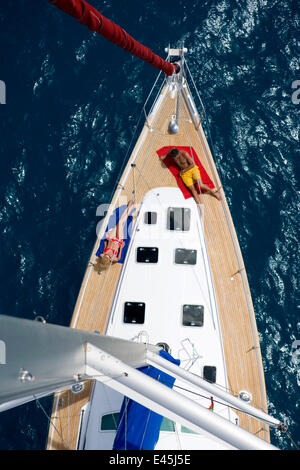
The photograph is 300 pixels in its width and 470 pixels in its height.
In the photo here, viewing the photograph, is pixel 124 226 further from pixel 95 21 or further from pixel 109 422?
pixel 95 21

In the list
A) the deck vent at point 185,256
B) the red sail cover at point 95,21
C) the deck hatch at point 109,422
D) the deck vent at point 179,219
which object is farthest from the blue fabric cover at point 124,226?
the red sail cover at point 95,21

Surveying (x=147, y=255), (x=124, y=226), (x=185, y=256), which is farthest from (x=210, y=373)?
(x=124, y=226)

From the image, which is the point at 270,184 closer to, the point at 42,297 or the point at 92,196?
the point at 92,196

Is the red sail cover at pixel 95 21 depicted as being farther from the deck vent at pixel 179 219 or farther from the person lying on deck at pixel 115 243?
the person lying on deck at pixel 115 243

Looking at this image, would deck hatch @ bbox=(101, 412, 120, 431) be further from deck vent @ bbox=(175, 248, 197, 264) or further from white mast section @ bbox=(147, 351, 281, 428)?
deck vent @ bbox=(175, 248, 197, 264)

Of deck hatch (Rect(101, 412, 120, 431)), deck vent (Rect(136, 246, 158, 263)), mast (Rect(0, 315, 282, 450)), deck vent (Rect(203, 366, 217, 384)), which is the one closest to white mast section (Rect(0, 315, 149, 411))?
mast (Rect(0, 315, 282, 450))

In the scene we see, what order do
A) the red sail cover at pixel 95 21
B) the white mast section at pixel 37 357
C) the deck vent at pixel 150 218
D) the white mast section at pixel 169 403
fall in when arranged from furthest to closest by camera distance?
1. the deck vent at pixel 150 218
2. the red sail cover at pixel 95 21
3. the white mast section at pixel 169 403
4. the white mast section at pixel 37 357
